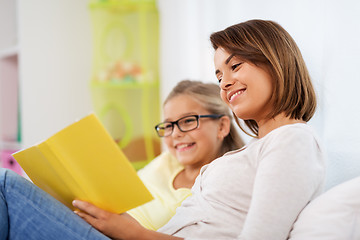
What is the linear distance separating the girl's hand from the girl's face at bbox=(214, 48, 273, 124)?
32cm

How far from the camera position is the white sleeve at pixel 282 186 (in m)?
0.65

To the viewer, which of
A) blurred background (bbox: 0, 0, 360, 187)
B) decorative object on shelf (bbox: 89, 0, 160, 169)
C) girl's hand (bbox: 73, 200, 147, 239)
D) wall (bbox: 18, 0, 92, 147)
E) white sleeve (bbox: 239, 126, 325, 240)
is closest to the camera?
white sleeve (bbox: 239, 126, 325, 240)

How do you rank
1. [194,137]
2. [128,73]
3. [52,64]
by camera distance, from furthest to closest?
[52,64] → [128,73] → [194,137]

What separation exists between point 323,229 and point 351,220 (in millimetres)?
48

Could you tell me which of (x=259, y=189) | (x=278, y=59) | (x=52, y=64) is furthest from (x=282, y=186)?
(x=52, y=64)

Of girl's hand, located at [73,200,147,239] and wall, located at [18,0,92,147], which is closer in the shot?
girl's hand, located at [73,200,147,239]

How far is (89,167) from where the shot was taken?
751 millimetres

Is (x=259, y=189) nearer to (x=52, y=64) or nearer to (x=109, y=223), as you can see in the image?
(x=109, y=223)

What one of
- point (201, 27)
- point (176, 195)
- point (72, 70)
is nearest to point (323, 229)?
point (176, 195)

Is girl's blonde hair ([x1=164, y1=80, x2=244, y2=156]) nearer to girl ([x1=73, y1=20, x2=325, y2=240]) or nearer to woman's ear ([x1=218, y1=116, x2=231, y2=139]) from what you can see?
woman's ear ([x1=218, y1=116, x2=231, y2=139])

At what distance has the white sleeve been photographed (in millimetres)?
654

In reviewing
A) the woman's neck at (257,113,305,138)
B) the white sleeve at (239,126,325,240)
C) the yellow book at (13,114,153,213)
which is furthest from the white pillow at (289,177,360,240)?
the yellow book at (13,114,153,213)

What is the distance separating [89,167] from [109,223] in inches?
4.9

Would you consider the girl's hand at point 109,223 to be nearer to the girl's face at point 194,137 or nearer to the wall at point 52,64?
the girl's face at point 194,137
